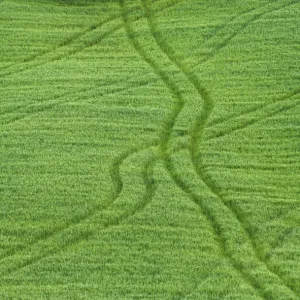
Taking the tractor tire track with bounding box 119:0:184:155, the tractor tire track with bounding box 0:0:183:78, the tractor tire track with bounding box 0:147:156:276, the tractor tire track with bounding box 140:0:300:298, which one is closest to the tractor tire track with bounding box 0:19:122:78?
the tractor tire track with bounding box 0:0:183:78

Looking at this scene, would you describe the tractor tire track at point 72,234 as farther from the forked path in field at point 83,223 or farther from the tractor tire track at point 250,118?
the tractor tire track at point 250,118

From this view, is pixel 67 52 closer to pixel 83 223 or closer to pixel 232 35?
pixel 232 35

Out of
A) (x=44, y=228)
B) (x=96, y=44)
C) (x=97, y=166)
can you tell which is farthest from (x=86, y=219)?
(x=96, y=44)

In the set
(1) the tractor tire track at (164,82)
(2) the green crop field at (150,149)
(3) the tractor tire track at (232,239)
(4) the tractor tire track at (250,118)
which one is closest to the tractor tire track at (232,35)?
(2) the green crop field at (150,149)

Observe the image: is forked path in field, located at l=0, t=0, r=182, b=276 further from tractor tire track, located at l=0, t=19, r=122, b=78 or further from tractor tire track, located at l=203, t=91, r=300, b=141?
tractor tire track, located at l=0, t=19, r=122, b=78

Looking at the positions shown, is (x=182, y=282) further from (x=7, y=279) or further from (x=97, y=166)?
(x=97, y=166)

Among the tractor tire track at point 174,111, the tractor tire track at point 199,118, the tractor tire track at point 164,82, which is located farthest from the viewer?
the tractor tire track at point 164,82
